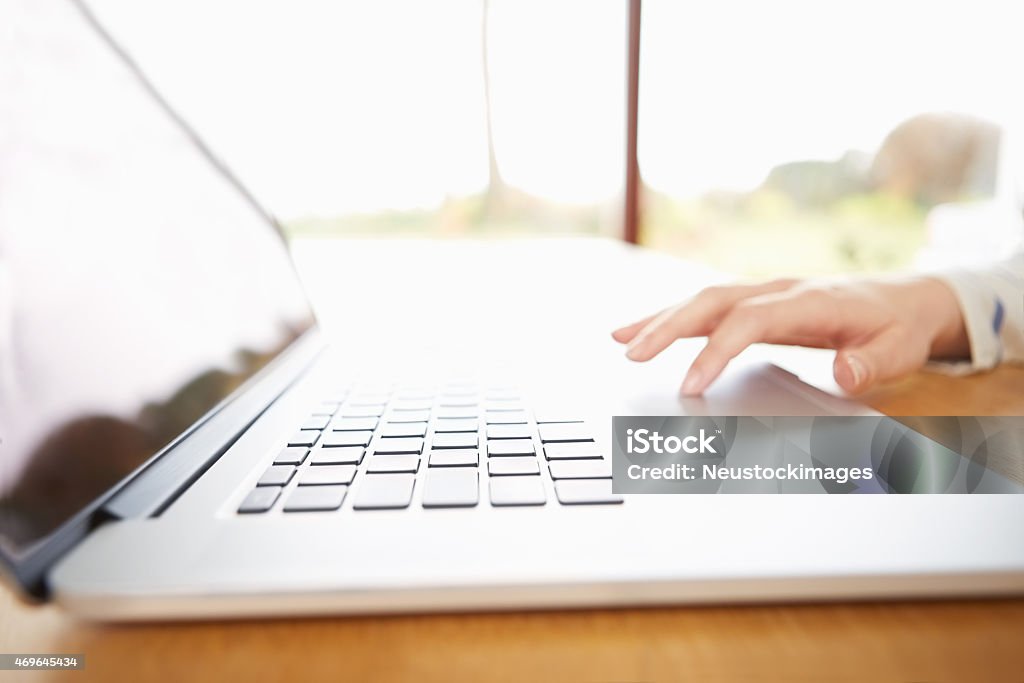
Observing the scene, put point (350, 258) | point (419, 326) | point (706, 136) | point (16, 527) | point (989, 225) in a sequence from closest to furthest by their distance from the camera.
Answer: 1. point (16, 527)
2. point (419, 326)
3. point (350, 258)
4. point (989, 225)
5. point (706, 136)

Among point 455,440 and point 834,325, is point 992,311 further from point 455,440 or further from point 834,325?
point 455,440

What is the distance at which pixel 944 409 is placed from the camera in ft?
1.43

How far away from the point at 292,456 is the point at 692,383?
0.28 metres

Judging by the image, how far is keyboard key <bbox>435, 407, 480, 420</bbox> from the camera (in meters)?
0.36

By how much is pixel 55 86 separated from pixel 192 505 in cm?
26

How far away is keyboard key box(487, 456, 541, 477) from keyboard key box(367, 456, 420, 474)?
4 cm

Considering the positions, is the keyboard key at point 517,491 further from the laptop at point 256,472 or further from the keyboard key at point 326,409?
the keyboard key at point 326,409

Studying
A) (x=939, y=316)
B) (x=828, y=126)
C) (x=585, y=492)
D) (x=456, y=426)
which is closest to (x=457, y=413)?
(x=456, y=426)

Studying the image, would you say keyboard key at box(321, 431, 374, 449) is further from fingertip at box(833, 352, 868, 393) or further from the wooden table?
fingertip at box(833, 352, 868, 393)

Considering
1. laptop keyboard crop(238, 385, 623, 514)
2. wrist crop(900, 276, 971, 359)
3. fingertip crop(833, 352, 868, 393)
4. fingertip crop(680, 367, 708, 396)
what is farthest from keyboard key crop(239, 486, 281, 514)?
wrist crop(900, 276, 971, 359)

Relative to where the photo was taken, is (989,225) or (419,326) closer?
(419,326)

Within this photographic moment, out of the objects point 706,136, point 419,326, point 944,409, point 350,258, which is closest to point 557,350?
point 419,326

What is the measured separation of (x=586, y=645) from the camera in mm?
197

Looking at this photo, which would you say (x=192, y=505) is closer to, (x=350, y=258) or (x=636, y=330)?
(x=636, y=330)
